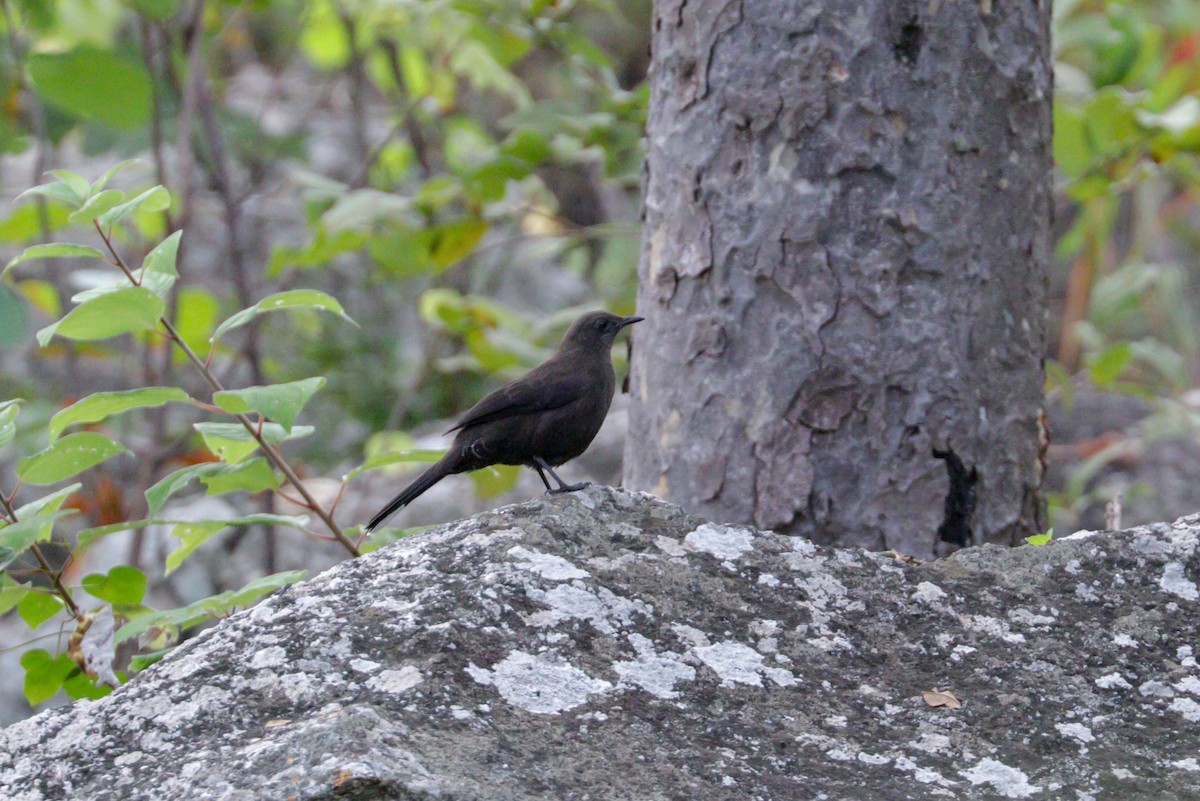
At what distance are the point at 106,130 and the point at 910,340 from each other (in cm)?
354

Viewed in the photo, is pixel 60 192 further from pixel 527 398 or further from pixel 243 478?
pixel 527 398

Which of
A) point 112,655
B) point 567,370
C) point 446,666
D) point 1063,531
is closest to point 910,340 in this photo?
point 567,370

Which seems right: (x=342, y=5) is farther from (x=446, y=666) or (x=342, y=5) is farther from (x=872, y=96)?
(x=446, y=666)

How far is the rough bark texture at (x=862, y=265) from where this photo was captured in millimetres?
2811

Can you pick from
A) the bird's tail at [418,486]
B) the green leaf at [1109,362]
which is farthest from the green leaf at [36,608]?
the green leaf at [1109,362]

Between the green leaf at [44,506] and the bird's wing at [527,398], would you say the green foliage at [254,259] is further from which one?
the bird's wing at [527,398]

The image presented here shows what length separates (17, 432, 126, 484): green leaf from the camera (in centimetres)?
212

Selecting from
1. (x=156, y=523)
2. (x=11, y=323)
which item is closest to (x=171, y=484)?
(x=156, y=523)

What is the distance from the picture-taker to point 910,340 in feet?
9.23

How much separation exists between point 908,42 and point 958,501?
3.56ft

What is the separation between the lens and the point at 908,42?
2809 millimetres

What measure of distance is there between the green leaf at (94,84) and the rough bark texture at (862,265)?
2.11 metres

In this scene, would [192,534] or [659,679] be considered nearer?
[659,679]

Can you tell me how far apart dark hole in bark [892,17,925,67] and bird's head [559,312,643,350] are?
4.05 ft
